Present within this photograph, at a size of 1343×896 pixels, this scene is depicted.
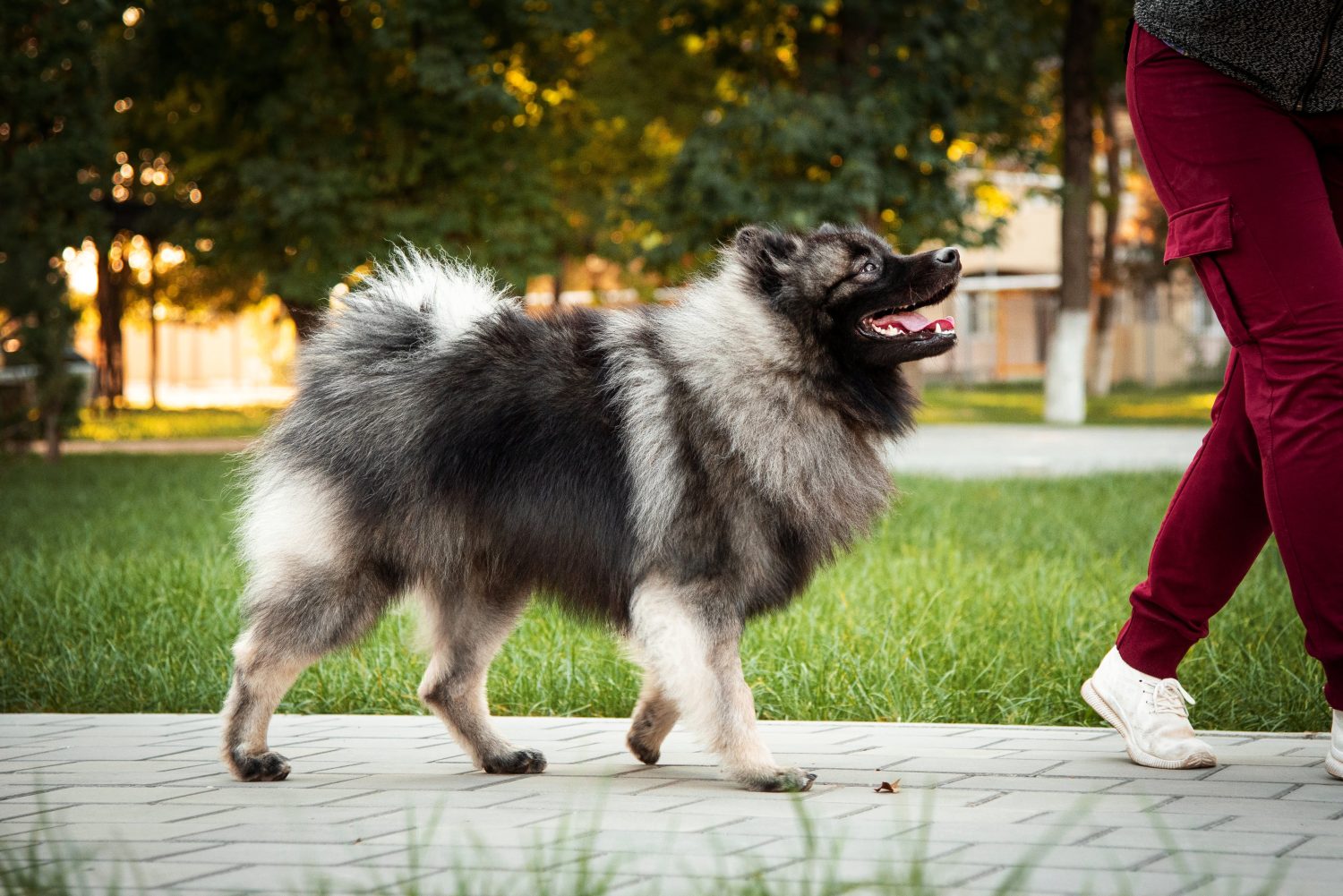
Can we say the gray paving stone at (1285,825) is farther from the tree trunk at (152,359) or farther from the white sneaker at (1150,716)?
the tree trunk at (152,359)

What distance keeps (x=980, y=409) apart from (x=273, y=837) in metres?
27.8

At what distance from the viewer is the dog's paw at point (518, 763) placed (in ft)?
13.6

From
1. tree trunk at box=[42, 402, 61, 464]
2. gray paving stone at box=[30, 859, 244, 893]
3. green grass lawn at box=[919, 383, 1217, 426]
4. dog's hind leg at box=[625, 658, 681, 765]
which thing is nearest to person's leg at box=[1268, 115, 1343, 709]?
dog's hind leg at box=[625, 658, 681, 765]

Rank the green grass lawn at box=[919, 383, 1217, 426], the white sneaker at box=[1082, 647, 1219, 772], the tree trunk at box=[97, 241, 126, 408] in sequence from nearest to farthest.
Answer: the white sneaker at box=[1082, 647, 1219, 772]
the green grass lawn at box=[919, 383, 1217, 426]
the tree trunk at box=[97, 241, 126, 408]

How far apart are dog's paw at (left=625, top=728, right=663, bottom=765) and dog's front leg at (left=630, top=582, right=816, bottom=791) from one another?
15.8 inches

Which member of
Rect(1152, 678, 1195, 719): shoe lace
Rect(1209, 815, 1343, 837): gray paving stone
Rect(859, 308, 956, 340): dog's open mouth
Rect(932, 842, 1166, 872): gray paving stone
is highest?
Rect(859, 308, 956, 340): dog's open mouth

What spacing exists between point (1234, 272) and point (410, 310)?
226 centimetres

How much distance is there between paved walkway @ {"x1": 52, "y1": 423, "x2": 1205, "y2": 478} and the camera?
49.5 ft

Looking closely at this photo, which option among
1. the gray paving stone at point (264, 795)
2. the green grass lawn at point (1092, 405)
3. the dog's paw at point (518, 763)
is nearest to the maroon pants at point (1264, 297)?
the dog's paw at point (518, 763)

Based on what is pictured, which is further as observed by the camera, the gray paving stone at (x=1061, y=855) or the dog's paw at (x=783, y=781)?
the dog's paw at (x=783, y=781)

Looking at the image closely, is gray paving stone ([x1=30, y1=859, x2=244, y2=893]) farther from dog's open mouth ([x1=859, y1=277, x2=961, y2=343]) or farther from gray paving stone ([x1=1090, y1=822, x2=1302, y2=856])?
dog's open mouth ([x1=859, y1=277, x2=961, y2=343])

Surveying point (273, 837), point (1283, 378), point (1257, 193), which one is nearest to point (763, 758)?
point (273, 837)

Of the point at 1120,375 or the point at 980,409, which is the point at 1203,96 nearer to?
the point at 980,409

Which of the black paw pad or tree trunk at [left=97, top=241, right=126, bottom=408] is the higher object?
tree trunk at [left=97, top=241, right=126, bottom=408]
